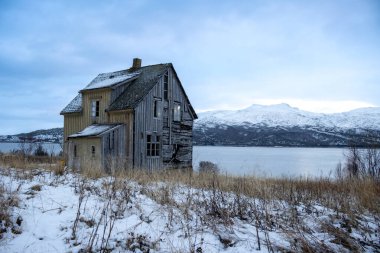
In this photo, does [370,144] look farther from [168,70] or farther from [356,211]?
[356,211]

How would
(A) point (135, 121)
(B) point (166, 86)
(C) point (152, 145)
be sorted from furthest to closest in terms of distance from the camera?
(B) point (166, 86), (C) point (152, 145), (A) point (135, 121)

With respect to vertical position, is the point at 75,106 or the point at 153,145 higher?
the point at 75,106

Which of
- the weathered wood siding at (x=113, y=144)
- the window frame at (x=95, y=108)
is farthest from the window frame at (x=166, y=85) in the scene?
the window frame at (x=95, y=108)

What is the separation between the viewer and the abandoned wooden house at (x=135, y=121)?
20.6 m

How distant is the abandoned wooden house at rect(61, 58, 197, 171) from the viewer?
67.7ft

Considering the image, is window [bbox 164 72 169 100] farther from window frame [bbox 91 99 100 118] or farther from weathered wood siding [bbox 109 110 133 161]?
window frame [bbox 91 99 100 118]

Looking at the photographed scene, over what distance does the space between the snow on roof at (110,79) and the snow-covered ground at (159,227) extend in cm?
1680

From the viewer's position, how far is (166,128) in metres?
23.5

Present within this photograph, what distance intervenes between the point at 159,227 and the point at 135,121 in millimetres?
15870

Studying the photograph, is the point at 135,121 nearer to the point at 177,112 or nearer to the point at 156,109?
the point at 156,109

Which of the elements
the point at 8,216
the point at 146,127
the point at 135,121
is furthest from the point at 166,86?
the point at 8,216

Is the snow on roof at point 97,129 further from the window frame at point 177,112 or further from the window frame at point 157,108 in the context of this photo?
the window frame at point 177,112

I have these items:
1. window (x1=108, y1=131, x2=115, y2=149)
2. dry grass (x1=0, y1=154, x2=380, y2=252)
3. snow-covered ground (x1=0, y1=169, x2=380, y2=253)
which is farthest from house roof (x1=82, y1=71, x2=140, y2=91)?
snow-covered ground (x1=0, y1=169, x2=380, y2=253)

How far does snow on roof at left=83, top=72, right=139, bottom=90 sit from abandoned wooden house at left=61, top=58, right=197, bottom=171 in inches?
3.1
